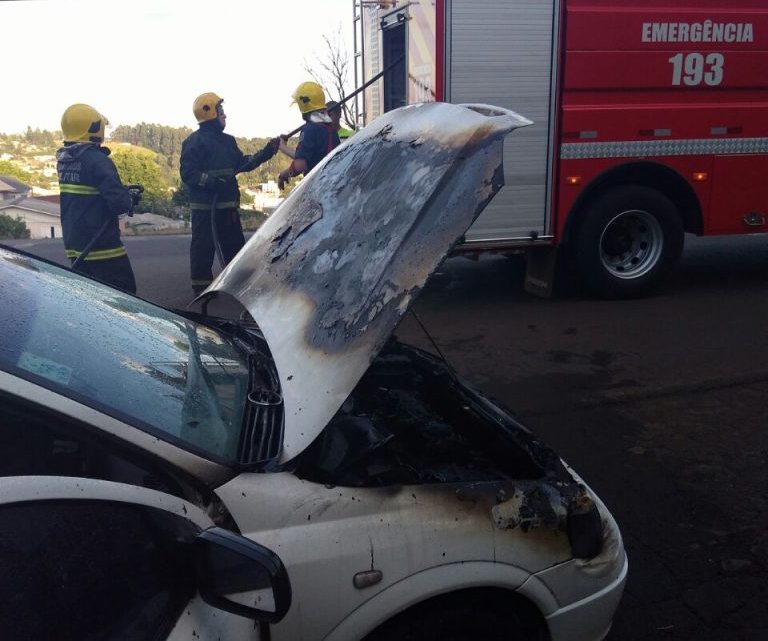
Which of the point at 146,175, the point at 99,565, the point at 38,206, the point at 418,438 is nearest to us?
the point at 99,565

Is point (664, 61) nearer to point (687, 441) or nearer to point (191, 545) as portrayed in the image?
point (687, 441)

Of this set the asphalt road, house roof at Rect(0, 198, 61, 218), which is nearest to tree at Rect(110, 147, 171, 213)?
house roof at Rect(0, 198, 61, 218)

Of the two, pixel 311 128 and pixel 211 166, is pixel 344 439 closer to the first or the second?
pixel 211 166

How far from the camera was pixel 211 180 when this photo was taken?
7121mm

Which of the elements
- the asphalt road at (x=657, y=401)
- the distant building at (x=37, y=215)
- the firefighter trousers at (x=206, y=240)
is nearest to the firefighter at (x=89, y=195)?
the firefighter trousers at (x=206, y=240)

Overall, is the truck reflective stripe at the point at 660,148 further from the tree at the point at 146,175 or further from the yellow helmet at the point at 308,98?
the tree at the point at 146,175

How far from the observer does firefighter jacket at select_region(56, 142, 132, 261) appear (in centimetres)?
544

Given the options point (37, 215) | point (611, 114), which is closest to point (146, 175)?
point (37, 215)

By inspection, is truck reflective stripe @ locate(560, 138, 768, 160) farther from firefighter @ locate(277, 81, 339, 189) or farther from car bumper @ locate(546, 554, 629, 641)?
car bumper @ locate(546, 554, 629, 641)

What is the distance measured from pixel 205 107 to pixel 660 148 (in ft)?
14.0

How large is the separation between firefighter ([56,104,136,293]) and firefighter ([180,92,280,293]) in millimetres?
1492

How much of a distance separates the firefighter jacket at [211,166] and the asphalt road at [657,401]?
113cm

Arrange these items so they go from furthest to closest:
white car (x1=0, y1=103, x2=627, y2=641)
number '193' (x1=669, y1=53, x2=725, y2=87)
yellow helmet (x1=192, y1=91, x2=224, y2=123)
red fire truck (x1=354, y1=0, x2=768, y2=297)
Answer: yellow helmet (x1=192, y1=91, x2=224, y2=123)
number '193' (x1=669, y1=53, x2=725, y2=87)
red fire truck (x1=354, y1=0, x2=768, y2=297)
white car (x1=0, y1=103, x2=627, y2=641)

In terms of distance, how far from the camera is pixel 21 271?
90.8 inches
